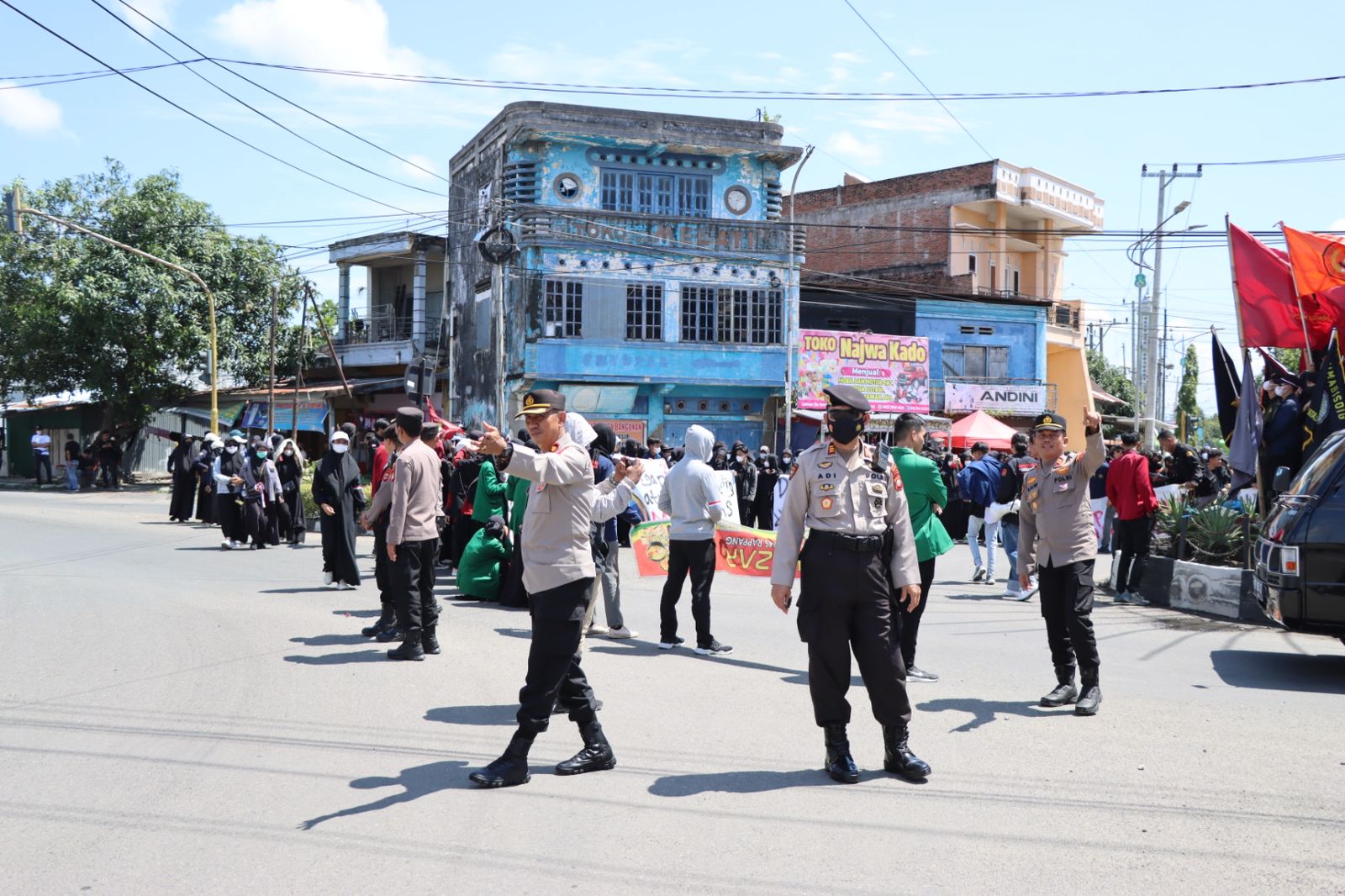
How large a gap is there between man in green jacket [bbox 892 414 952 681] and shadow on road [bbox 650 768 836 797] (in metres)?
2.39

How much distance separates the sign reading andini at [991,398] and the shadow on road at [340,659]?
103 ft

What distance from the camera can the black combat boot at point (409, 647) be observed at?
8852mm

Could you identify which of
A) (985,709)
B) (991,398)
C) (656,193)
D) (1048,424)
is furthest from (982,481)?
(991,398)

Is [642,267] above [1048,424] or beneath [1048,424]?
above

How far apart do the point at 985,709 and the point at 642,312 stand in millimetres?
26069

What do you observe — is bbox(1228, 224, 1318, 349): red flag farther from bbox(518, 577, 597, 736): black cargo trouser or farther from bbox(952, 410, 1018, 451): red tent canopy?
bbox(952, 410, 1018, 451): red tent canopy

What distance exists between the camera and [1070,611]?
24.3 feet

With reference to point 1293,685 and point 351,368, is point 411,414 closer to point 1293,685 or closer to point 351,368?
point 1293,685

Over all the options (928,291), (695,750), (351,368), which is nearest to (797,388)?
(928,291)

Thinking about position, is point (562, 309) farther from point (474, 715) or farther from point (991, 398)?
point (474, 715)

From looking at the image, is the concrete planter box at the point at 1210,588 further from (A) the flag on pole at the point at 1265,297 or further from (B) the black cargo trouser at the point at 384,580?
(B) the black cargo trouser at the point at 384,580

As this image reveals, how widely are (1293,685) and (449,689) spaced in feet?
20.3

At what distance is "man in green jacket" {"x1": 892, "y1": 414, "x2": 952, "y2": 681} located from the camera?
8117 mm

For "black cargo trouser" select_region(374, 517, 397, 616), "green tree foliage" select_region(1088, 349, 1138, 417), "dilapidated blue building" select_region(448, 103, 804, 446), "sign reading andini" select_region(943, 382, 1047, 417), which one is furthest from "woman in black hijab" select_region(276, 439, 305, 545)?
"green tree foliage" select_region(1088, 349, 1138, 417)
